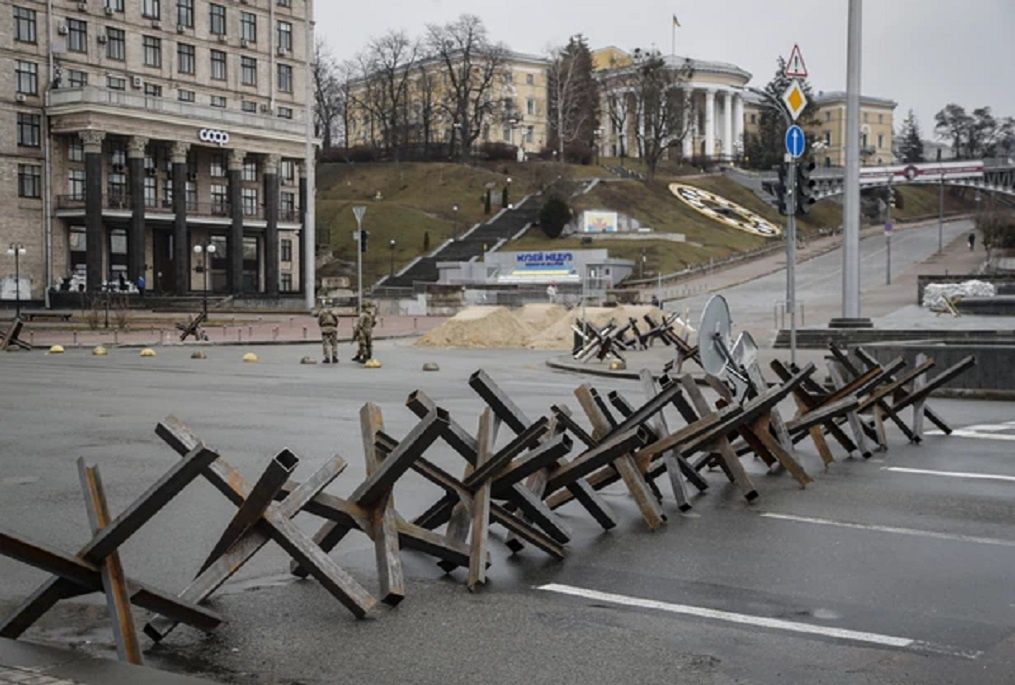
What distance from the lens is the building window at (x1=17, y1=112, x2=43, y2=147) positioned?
264 ft

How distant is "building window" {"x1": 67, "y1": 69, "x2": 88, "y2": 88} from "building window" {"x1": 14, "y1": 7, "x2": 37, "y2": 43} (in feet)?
10.3

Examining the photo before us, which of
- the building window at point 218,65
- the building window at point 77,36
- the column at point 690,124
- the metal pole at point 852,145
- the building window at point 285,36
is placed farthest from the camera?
the column at point 690,124

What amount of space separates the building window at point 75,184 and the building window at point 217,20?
15.6m

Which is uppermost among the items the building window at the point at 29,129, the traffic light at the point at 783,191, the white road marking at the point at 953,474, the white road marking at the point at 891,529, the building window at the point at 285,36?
the building window at the point at 285,36

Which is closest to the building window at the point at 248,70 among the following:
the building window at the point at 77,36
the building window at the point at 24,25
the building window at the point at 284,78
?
the building window at the point at 284,78

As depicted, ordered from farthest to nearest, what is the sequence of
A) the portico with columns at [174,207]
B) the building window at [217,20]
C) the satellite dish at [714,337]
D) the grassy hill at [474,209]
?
the grassy hill at [474,209], the building window at [217,20], the portico with columns at [174,207], the satellite dish at [714,337]

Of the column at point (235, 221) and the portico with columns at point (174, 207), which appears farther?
the column at point (235, 221)

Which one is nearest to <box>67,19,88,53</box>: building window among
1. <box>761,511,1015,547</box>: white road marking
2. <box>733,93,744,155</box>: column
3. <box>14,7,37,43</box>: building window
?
<box>14,7,37,43</box>: building window

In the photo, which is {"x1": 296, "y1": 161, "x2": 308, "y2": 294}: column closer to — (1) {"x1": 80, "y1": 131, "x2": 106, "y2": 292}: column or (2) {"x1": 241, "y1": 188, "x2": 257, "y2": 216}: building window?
(2) {"x1": 241, "y1": 188, "x2": 257, "y2": 216}: building window

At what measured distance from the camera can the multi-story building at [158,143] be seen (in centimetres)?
8081

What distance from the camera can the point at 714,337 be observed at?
548 inches

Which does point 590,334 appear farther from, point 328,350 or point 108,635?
point 108,635

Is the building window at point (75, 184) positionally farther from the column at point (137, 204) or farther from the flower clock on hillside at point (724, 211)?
the flower clock on hillside at point (724, 211)

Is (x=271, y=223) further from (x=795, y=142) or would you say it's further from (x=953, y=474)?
(x=953, y=474)
